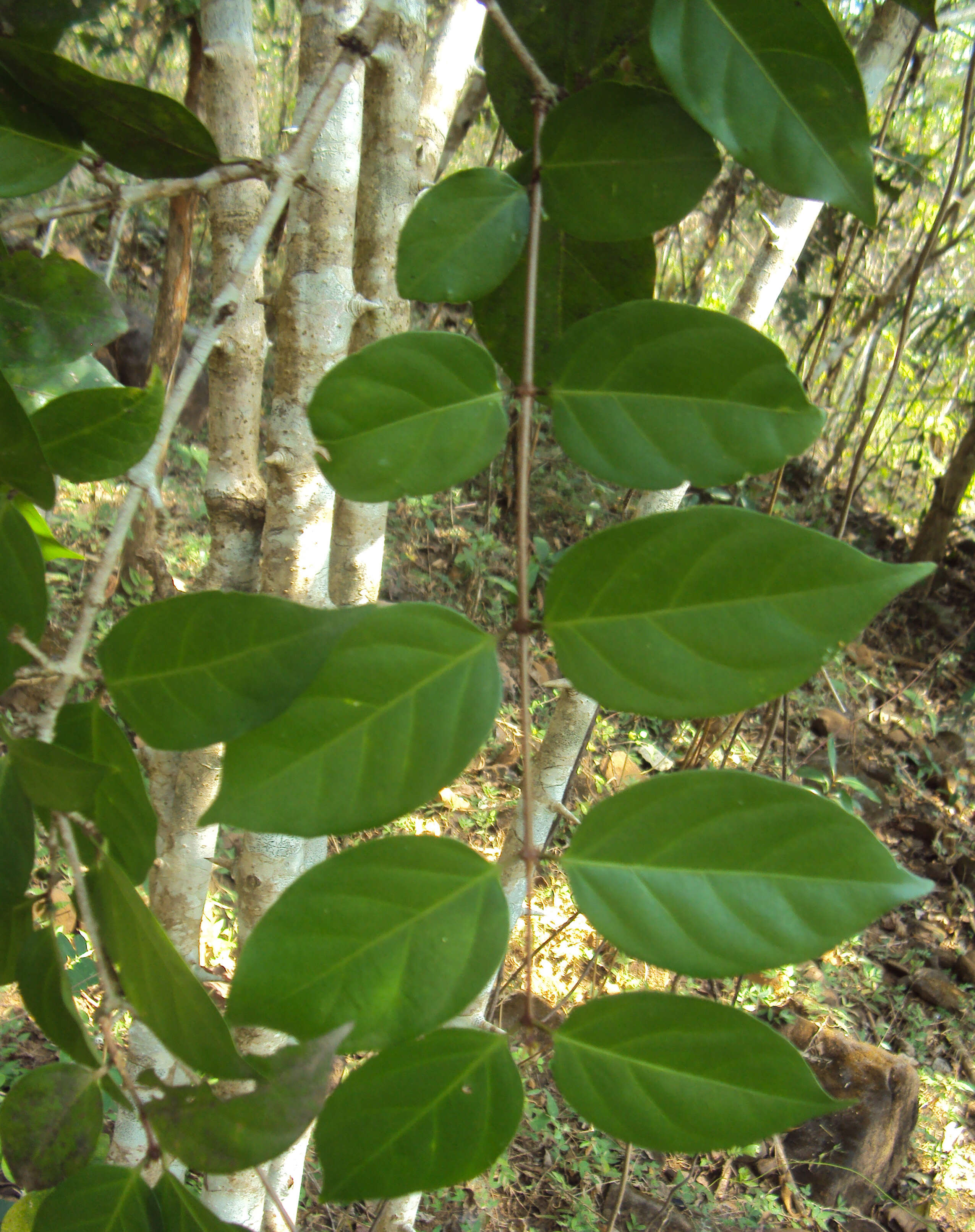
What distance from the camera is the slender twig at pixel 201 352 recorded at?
250mm

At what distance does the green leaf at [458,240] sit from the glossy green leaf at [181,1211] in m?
0.31

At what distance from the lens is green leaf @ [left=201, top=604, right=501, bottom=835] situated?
0.22m

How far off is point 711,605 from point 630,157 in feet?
0.56

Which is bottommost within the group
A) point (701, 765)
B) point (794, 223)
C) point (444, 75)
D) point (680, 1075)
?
point (701, 765)

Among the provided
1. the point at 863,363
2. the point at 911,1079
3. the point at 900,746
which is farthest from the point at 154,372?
the point at 863,363

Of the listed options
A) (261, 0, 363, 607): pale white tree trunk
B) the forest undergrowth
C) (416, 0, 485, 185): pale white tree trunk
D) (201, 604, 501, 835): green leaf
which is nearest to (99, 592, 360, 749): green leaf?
(201, 604, 501, 835): green leaf

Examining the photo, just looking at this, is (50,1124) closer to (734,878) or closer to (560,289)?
(734,878)

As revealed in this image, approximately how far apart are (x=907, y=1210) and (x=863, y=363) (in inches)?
168

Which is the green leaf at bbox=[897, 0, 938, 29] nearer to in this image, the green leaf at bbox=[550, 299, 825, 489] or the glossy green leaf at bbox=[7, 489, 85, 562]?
the green leaf at bbox=[550, 299, 825, 489]

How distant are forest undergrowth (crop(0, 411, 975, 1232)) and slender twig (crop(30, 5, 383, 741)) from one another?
34 cm

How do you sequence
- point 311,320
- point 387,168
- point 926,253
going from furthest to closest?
point 387,168 < point 311,320 < point 926,253

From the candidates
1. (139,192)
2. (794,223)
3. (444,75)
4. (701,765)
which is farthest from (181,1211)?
(444,75)

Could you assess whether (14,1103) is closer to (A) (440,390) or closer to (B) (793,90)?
(A) (440,390)

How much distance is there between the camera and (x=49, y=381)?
1.14 ft
